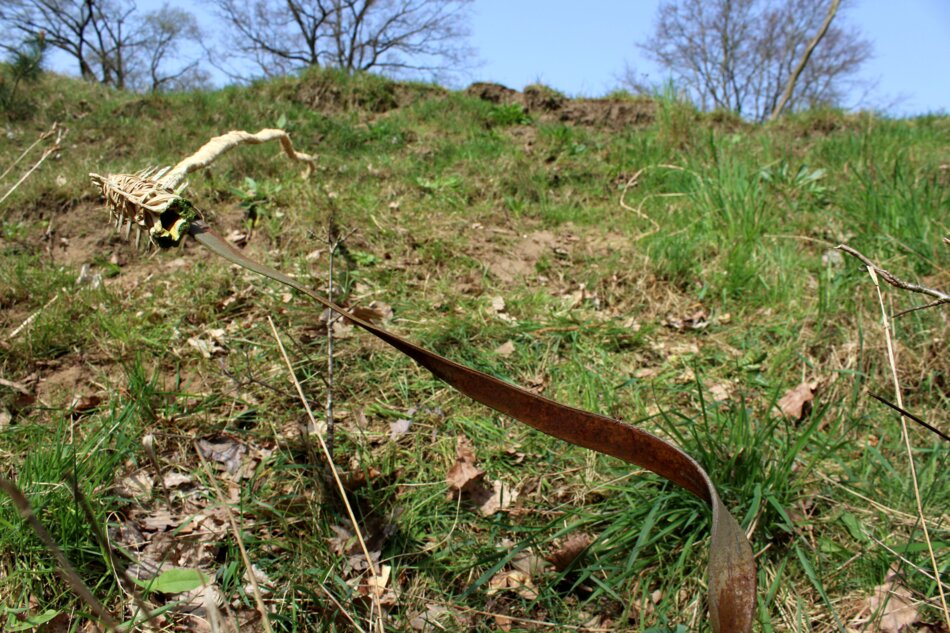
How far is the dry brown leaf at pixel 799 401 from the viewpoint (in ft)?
8.04

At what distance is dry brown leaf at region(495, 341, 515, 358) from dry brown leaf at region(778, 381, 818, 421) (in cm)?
119

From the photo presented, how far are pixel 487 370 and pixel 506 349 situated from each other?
19cm

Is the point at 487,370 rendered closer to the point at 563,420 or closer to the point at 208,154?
the point at 208,154

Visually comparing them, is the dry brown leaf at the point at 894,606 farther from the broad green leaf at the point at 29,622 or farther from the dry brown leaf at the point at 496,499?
the broad green leaf at the point at 29,622

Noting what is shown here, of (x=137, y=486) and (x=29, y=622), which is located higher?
(x=137, y=486)

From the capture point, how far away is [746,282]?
3.22m

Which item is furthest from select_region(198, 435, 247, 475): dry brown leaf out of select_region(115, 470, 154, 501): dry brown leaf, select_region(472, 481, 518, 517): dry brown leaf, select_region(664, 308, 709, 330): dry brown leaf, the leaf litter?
select_region(664, 308, 709, 330): dry brown leaf

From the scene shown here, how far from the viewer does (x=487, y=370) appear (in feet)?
8.57

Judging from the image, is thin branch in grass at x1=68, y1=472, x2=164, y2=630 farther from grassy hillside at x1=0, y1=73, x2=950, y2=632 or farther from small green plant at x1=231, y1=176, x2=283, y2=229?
small green plant at x1=231, y1=176, x2=283, y2=229

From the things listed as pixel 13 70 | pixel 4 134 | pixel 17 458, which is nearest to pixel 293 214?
pixel 17 458

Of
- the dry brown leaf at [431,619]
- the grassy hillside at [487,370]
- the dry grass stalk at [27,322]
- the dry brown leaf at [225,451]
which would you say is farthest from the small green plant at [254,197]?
the dry brown leaf at [431,619]

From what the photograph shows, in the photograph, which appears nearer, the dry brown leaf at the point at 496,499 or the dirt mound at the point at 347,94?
the dry brown leaf at the point at 496,499

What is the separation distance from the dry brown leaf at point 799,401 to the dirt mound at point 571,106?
440cm

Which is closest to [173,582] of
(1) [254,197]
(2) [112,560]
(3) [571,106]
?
(2) [112,560]
